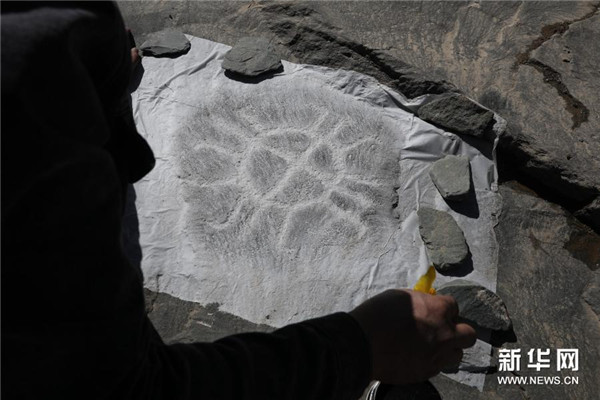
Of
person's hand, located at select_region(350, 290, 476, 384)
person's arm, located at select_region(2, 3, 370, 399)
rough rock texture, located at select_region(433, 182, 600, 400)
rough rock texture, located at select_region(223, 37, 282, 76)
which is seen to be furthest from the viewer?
rough rock texture, located at select_region(223, 37, 282, 76)

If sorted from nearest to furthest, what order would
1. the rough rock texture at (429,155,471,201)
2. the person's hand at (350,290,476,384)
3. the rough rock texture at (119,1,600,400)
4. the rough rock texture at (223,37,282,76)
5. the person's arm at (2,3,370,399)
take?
the person's arm at (2,3,370,399), the person's hand at (350,290,476,384), the rough rock texture at (119,1,600,400), the rough rock texture at (429,155,471,201), the rough rock texture at (223,37,282,76)

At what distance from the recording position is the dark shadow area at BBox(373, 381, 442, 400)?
1.43 metres

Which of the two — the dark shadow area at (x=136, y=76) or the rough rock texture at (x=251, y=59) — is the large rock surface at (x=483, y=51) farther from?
the dark shadow area at (x=136, y=76)

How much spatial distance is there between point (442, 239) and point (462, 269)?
12 centimetres

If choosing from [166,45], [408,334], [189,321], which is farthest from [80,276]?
[166,45]

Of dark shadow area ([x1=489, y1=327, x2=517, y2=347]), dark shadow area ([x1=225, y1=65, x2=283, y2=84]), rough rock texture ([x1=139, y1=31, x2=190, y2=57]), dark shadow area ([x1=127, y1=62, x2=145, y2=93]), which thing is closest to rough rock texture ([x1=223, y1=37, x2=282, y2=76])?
dark shadow area ([x1=225, y1=65, x2=283, y2=84])

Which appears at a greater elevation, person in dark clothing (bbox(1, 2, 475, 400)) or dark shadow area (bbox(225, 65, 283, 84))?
person in dark clothing (bbox(1, 2, 475, 400))

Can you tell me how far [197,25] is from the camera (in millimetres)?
2666

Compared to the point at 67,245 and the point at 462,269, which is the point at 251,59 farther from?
the point at 67,245

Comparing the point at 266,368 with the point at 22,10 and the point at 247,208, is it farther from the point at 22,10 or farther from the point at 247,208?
the point at 247,208

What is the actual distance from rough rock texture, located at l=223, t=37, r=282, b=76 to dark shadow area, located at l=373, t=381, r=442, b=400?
139 cm

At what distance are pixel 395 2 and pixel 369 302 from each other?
1981 mm

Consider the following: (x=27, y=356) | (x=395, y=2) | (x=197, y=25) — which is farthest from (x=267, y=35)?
(x=27, y=356)

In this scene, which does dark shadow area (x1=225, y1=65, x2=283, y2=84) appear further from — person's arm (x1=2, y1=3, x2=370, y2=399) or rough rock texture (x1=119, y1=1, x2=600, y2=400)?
person's arm (x1=2, y1=3, x2=370, y2=399)
